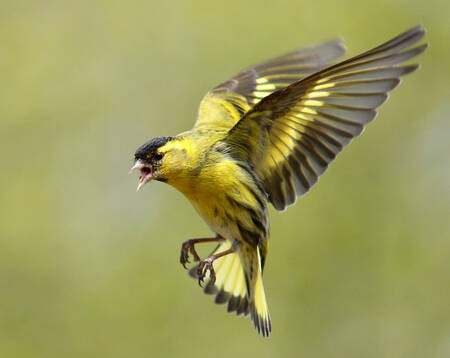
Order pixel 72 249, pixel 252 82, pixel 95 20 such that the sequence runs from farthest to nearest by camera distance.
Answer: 1. pixel 95 20
2. pixel 72 249
3. pixel 252 82

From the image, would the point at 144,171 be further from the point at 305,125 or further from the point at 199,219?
the point at 199,219

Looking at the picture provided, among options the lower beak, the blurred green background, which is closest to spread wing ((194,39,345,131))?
the lower beak

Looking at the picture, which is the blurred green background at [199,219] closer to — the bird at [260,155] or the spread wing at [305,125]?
the bird at [260,155]

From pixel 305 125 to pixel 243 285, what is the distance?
4.22 ft

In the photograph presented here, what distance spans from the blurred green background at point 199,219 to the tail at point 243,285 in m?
3.83

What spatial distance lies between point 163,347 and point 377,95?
6.29 meters

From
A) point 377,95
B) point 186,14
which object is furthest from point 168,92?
point 377,95

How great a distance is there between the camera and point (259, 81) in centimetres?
554

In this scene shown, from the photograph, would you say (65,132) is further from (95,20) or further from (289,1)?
(289,1)

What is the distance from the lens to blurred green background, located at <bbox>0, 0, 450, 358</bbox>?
9109 millimetres

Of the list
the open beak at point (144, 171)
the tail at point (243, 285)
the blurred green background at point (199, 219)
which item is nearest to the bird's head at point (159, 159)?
the open beak at point (144, 171)

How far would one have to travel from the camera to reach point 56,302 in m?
9.57

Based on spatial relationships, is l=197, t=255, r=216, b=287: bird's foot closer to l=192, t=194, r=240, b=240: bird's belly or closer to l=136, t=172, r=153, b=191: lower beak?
l=192, t=194, r=240, b=240: bird's belly

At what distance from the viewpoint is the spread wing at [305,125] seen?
3.80 meters
